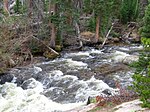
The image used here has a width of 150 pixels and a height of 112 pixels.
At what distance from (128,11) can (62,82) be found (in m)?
28.2

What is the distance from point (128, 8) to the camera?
44875mm

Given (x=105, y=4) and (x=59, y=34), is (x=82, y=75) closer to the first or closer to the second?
(x=59, y=34)

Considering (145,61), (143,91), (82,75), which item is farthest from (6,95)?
(143,91)

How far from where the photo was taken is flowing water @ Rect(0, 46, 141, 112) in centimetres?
1547

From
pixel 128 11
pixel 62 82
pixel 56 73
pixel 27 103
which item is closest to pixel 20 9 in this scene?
pixel 56 73

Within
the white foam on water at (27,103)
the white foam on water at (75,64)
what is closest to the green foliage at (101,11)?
the white foam on water at (75,64)

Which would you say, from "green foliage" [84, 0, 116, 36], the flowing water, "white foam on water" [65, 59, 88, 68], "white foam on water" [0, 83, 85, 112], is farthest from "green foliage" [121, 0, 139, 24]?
"white foam on water" [0, 83, 85, 112]

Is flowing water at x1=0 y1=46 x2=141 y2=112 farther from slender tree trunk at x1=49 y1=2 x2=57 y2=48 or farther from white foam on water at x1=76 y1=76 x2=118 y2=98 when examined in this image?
slender tree trunk at x1=49 y1=2 x2=57 y2=48

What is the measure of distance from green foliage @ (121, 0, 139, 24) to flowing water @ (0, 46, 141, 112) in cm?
1807

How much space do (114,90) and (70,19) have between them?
17.7 m

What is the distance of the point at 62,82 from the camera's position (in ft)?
62.9

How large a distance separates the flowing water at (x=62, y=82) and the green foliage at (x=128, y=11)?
711 inches

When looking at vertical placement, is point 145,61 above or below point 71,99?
above

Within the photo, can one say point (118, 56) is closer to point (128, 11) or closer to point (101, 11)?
point (101, 11)
